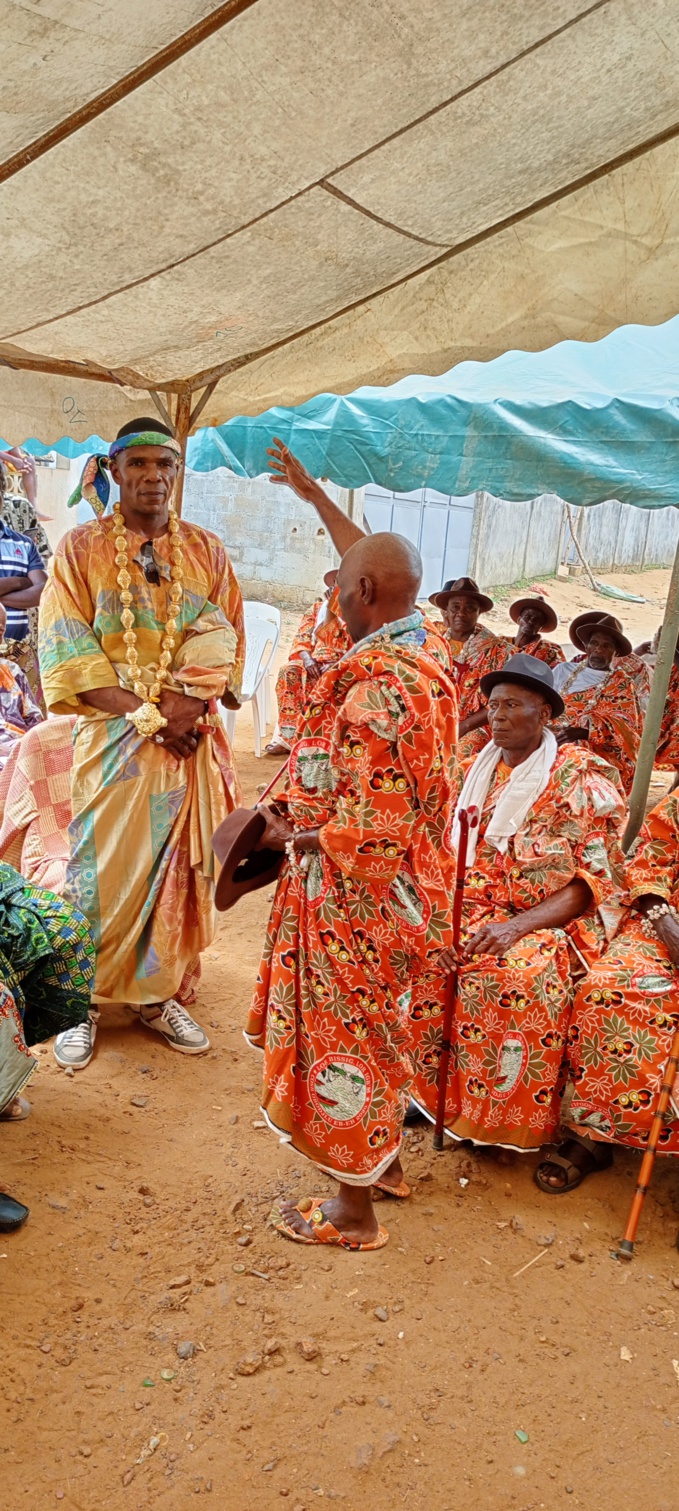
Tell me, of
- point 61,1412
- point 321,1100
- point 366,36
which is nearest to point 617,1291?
point 321,1100

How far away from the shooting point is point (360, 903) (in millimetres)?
2633

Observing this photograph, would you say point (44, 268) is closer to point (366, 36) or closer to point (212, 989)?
point (366, 36)

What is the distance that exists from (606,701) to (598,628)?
516 millimetres

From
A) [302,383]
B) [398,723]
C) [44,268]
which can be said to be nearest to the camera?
[398,723]

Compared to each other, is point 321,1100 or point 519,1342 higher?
point 321,1100

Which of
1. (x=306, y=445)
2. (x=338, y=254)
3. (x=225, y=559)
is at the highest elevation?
(x=338, y=254)

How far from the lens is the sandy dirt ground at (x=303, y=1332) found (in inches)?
83.9

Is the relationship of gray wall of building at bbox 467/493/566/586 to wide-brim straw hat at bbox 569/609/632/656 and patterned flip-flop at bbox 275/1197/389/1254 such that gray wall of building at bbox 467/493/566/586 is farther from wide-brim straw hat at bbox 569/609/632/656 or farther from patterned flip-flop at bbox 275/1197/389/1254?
patterned flip-flop at bbox 275/1197/389/1254

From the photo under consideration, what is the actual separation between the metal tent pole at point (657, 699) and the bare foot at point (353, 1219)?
8.52ft

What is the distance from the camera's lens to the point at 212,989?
4492mm

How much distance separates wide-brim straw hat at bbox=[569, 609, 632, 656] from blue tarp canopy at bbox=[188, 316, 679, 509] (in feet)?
3.40

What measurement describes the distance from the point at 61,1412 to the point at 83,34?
3158mm

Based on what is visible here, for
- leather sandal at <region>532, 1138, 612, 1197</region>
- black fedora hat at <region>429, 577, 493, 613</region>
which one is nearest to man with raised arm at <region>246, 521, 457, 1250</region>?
leather sandal at <region>532, 1138, 612, 1197</region>

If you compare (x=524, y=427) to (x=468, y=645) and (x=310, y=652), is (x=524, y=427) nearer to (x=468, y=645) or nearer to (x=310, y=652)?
(x=468, y=645)
